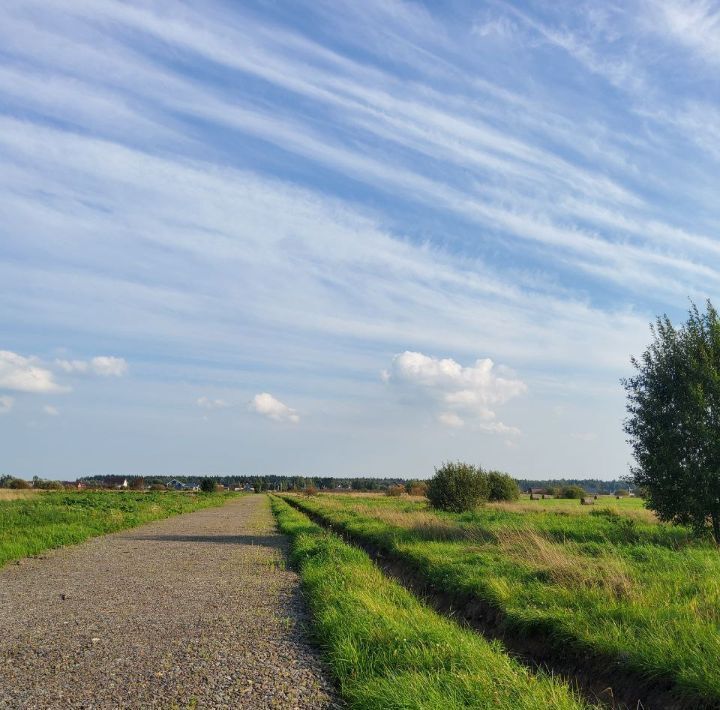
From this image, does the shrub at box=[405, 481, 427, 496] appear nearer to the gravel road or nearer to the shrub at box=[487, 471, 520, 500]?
the shrub at box=[487, 471, 520, 500]

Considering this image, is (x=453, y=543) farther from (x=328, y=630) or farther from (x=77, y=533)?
(x=77, y=533)

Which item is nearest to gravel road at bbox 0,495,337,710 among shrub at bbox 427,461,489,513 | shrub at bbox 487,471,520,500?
shrub at bbox 427,461,489,513

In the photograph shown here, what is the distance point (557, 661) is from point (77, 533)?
68.6 feet

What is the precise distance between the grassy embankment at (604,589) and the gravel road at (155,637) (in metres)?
3.61

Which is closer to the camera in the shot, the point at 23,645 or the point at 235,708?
the point at 235,708

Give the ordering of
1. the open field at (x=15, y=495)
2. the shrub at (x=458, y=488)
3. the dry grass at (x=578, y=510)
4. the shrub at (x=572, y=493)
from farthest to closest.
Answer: the shrub at (x=572, y=493) → the open field at (x=15, y=495) → the shrub at (x=458, y=488) → the dry grass at (x=578, y=510)

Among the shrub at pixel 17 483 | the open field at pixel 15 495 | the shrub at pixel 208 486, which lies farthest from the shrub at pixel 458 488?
the shrub at pixel 17 483

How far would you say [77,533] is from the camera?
24.6 metres

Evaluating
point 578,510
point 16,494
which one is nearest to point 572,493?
point 578,510

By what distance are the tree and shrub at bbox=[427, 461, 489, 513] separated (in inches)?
818

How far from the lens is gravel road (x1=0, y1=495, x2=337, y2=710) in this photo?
6.77 metres

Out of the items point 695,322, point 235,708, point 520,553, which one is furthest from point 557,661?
point 695,322

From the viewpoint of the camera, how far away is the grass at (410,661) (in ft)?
20.5

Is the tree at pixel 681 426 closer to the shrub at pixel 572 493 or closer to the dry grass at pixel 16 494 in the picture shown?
the dry grass at pixel 16 494
